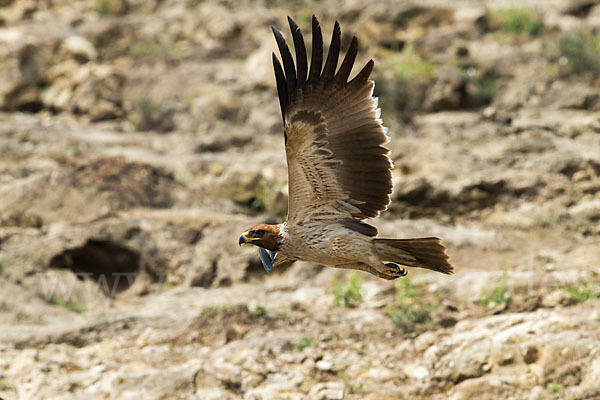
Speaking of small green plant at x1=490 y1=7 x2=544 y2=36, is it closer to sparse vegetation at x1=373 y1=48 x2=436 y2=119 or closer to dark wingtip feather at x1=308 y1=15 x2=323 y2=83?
sparse vegetation at x1=373 y1=48 x2=436 y2=119

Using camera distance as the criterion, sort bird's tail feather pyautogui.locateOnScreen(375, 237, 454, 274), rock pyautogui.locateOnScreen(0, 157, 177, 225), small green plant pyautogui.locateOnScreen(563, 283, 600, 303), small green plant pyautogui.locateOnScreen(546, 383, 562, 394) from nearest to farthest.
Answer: bird's tail feather pyautogui.locateOnScreen(375, 237, 454, 274)
small green plant pyautogui.locateOnScreen(546, 383, 562, 394)
small green plant pyautogui.locateOnScreen(563, 283, 600, 303)
rock pyautogui.locateOnScreen(0, 157, 177, 225)

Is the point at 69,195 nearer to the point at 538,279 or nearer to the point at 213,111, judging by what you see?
the point at 213,111

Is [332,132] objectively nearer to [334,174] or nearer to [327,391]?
[334,174]

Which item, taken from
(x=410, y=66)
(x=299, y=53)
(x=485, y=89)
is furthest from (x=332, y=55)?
(x=410, y=66)

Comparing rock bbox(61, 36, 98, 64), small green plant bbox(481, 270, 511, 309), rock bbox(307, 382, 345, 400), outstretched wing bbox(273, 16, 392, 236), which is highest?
rock bbox(61, 36, 98, 64)

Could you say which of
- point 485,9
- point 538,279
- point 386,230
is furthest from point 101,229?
point 485,9

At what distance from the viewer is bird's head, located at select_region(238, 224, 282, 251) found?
17.5 ft

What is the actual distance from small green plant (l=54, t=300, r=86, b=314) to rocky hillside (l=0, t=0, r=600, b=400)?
3 centimetres

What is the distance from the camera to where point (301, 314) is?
7.71 meters

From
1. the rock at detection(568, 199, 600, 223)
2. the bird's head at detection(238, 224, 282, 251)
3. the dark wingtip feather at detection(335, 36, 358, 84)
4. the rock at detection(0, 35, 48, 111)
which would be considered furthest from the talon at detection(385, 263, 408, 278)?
the rock at detection(0, 35, 48, 111)

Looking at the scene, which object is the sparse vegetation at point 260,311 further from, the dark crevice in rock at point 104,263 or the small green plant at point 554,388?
the small green plant at point 554,388

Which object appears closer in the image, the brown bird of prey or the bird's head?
the brown bird of prey

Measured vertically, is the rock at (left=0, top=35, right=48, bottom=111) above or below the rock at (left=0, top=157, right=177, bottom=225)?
above

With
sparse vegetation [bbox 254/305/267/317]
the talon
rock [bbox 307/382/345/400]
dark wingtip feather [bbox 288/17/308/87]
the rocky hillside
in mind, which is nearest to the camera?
dark wingtip feather [bbox 288/17/308/87]
